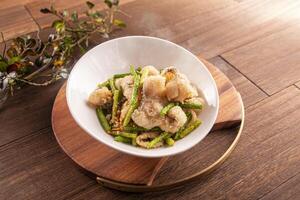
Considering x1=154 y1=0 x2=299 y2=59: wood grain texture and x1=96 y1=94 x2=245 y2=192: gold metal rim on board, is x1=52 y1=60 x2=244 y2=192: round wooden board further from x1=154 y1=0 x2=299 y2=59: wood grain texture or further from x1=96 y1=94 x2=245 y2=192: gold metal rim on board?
x1=154 y1=0 x2=299 y2=59: wood grain texture

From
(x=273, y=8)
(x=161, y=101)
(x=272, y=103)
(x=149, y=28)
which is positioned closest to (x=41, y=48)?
(x=149, y=28)

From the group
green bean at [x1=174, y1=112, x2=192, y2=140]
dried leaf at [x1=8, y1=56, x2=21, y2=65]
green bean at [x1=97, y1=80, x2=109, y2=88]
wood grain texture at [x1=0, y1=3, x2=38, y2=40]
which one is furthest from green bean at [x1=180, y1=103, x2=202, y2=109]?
wood grain texture at [x1=0, y1=3, x2=38, y2=40]

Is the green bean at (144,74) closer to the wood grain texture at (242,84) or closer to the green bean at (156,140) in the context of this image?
the green bean at (156,140)

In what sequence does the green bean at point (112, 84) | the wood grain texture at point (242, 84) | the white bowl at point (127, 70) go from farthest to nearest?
the wood grain texture at point (242, 84) < the green bean at point (112, 84) < the white bowl at point (127, 70)

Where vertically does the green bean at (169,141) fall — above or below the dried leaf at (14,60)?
below

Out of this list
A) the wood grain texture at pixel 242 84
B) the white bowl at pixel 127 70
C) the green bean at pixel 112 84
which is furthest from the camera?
the wood grain texture at pixel 242 84

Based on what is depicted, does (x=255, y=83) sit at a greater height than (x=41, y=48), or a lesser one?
lesser

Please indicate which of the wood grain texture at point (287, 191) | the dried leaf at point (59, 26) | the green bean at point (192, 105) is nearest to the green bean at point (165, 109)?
the green bean at point (192, 105)

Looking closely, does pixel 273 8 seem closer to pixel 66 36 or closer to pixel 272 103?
pixel 272 103

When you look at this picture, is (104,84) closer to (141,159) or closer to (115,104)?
(115,104)
